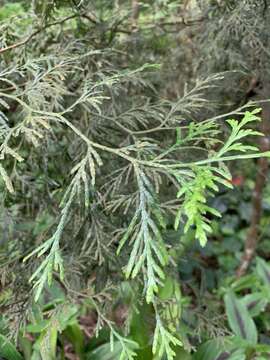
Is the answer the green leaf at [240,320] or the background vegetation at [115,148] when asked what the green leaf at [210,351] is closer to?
the background vegetation at [115,148]

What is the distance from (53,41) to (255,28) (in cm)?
79

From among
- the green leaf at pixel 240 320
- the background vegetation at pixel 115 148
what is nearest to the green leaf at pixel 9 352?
the background vegetation at pixel 115 148

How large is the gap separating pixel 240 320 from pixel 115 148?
49.1 inches

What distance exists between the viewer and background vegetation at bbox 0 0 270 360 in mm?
1411

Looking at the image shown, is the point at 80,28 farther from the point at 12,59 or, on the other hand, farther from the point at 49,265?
the point at 49,265

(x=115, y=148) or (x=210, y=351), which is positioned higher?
(x=115, y=148)

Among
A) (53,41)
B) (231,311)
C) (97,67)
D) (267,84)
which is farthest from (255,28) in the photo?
(231,311)

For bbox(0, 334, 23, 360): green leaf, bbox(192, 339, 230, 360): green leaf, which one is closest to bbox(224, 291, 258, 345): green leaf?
bbox(192, 339, 230, 360): green leaf

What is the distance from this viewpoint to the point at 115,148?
65.2 inches

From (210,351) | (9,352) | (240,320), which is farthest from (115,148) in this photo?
(240,320)

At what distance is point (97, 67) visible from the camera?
184 cm

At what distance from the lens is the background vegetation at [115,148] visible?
1.41m

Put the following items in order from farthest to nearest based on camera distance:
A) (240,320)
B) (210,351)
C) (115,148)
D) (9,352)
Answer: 1. (240,320)
2. (210,351)
3. (9,352)
4. (115,148)

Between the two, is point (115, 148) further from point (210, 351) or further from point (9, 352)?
point (210, 351)
